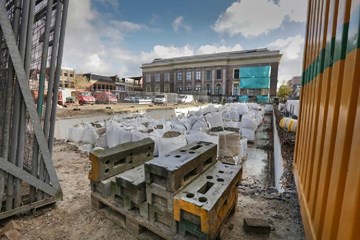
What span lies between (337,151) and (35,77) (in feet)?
8.56

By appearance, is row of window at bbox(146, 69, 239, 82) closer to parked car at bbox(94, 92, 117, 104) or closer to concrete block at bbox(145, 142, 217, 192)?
parked car at bbox(94, 92, 117, 104)

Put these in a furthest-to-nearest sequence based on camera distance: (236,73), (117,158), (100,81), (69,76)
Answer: (100,81)
(69,76)
(236,73)
(117,158)

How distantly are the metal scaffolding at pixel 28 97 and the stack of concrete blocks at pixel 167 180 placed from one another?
1228mm

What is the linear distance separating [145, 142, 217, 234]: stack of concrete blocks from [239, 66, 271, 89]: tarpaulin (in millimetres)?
34644

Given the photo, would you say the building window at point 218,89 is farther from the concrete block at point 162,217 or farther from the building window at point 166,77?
the concrete block at point 162,217

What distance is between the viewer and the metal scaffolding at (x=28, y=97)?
1.72 meters

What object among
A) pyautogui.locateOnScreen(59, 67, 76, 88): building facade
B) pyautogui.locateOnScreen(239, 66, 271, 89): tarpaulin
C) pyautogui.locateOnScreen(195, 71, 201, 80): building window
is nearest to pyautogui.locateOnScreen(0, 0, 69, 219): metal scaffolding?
pyautogui.locateOnScreen(239, 66, 271, 89): tarpaulin

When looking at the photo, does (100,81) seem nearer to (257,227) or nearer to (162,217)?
(162,217)

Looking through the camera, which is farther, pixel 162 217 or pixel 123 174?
pixel 123 174

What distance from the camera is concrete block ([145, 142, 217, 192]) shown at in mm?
1481

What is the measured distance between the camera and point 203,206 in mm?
1324

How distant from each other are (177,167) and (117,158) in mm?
918

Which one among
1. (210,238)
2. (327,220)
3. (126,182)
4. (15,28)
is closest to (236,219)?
(210,238)

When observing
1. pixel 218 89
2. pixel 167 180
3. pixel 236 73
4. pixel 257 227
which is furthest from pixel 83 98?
pixel 236 73
